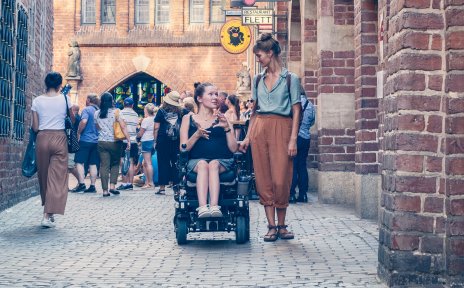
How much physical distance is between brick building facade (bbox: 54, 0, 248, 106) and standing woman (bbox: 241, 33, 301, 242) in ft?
93.5

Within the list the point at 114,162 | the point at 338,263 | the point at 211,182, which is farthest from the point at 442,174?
the point at 114,162

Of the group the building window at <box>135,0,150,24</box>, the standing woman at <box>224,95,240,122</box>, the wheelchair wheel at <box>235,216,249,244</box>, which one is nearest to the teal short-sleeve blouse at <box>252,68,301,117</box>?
the wheelchair wheel at <box>235,216,249,244</box>

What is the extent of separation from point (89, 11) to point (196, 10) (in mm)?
4216

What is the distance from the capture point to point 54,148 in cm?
1154

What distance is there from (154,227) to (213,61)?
27.1m

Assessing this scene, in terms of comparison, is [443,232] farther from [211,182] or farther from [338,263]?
[211,182]

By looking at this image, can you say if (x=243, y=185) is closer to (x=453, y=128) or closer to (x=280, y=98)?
(x=280, y=98)

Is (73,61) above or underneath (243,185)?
above

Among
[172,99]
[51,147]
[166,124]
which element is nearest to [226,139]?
[51,147]

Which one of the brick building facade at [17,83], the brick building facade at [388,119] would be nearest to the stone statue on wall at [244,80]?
the brick building facade at [388,119]

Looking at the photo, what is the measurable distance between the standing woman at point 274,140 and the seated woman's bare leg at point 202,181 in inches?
18.3

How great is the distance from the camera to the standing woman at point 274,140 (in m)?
9.67

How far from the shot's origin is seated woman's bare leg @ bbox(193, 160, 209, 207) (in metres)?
9.37

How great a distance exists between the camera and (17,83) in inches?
607
